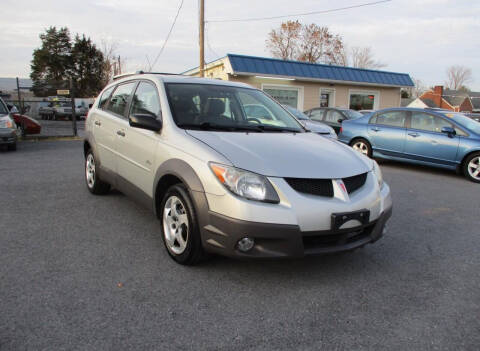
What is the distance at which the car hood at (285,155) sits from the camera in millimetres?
2918

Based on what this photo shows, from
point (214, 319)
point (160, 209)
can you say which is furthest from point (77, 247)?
point (214, 319)

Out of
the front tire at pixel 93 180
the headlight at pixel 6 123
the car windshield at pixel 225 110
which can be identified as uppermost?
the car windshield at pixel 225 110

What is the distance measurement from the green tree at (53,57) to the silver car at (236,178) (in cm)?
4886

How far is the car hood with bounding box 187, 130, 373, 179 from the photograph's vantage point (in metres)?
2.92

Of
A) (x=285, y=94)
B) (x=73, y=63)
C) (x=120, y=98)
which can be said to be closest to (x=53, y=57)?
(x=73, y=63)

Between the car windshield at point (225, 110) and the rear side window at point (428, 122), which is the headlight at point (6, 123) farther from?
the rear side window at point (428, 122)

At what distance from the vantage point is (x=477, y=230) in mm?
4645

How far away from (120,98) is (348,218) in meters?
3.24

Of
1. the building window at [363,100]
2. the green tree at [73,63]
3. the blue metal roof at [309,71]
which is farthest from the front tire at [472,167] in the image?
the green tree at [73,63]

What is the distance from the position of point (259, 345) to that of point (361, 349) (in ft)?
2.01

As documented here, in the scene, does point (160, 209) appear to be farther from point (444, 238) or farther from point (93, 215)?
point (444, 238)

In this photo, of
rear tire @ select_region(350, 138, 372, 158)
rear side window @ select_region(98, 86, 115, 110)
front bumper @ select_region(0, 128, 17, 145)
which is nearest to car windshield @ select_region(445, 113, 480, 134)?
rear tire @ select_region(350, 138, 372, 158)

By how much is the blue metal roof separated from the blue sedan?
30.6ft

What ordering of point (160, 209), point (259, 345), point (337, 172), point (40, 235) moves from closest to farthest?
point (259, 345), point (337, 172), point (160, 209), point (40, 235)
